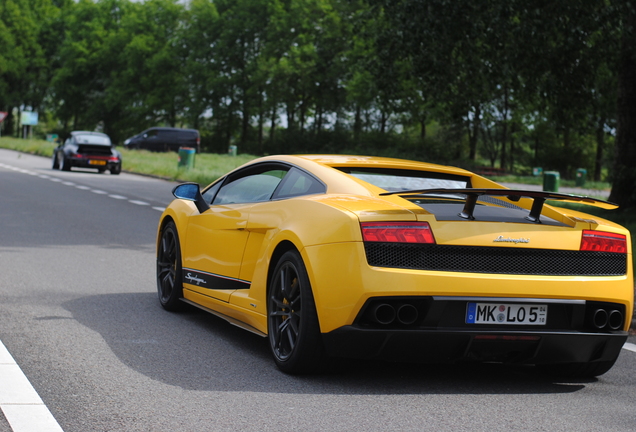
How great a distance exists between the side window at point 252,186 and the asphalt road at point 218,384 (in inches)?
36.9

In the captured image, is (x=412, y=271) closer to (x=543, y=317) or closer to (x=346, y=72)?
(x=543, y=317)

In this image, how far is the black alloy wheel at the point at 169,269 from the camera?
718 cm

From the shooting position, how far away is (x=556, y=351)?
5.02m

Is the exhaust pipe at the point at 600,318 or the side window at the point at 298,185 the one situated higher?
the side window at the point at 298,185

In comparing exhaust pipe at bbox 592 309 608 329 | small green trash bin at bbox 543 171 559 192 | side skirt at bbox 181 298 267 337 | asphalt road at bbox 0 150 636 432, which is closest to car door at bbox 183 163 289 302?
side skirt at bbox 181 298 267 337

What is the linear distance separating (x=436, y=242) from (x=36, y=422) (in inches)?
81.5

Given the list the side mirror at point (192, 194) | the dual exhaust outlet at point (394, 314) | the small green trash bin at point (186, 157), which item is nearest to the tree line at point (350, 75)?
the small green trash bin at point (186, 157)

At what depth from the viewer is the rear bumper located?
4.77 m

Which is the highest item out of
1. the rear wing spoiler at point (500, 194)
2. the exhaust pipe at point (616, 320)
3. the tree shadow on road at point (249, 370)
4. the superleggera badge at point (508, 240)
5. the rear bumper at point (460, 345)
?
the rear wing spoiler at point (500, 194)

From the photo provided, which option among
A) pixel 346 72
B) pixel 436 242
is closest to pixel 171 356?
pixel 436 242

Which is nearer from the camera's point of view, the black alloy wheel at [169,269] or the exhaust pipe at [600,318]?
the exhaust pipe at [600,318]

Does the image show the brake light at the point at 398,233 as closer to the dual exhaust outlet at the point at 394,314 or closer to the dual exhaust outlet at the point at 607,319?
the dual exhaust outlet at the point at 394,314

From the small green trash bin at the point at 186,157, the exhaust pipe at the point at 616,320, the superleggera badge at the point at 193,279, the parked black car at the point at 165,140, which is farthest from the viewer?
the parked black car at the point at 165,140

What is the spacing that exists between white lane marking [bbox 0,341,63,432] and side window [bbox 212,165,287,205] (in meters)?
1.87
